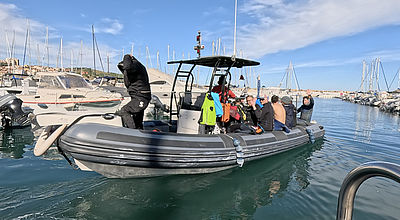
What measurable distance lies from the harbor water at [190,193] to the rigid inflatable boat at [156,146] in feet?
0.98

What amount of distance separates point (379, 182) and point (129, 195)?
4.70 metres

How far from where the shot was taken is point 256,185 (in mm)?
4367

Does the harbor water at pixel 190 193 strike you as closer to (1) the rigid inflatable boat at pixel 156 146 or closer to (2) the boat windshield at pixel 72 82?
(1) the rigid inflatable boat at pixel 156 146

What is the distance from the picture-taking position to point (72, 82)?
11.0 m

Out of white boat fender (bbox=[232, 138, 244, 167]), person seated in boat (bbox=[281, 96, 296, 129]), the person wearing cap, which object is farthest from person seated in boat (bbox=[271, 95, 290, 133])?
white boat fender (bbox=[232, 138, 244, 167])

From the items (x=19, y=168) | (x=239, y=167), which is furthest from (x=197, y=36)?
(x=19, y=168)

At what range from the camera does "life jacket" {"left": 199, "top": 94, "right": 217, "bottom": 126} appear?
482 centimetres

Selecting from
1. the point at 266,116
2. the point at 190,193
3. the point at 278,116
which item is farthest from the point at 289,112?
the point at 190,193

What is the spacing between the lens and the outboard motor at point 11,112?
8305mm

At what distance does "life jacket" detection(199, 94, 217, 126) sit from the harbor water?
3.61 feet

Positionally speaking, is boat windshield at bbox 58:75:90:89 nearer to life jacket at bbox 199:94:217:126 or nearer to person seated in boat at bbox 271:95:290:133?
life jacket at bbox 199:94:217:126

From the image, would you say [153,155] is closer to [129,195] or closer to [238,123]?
[129,195]

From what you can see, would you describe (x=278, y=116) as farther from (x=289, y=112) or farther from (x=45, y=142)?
(x=45, y=142)

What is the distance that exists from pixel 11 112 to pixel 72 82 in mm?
3040
